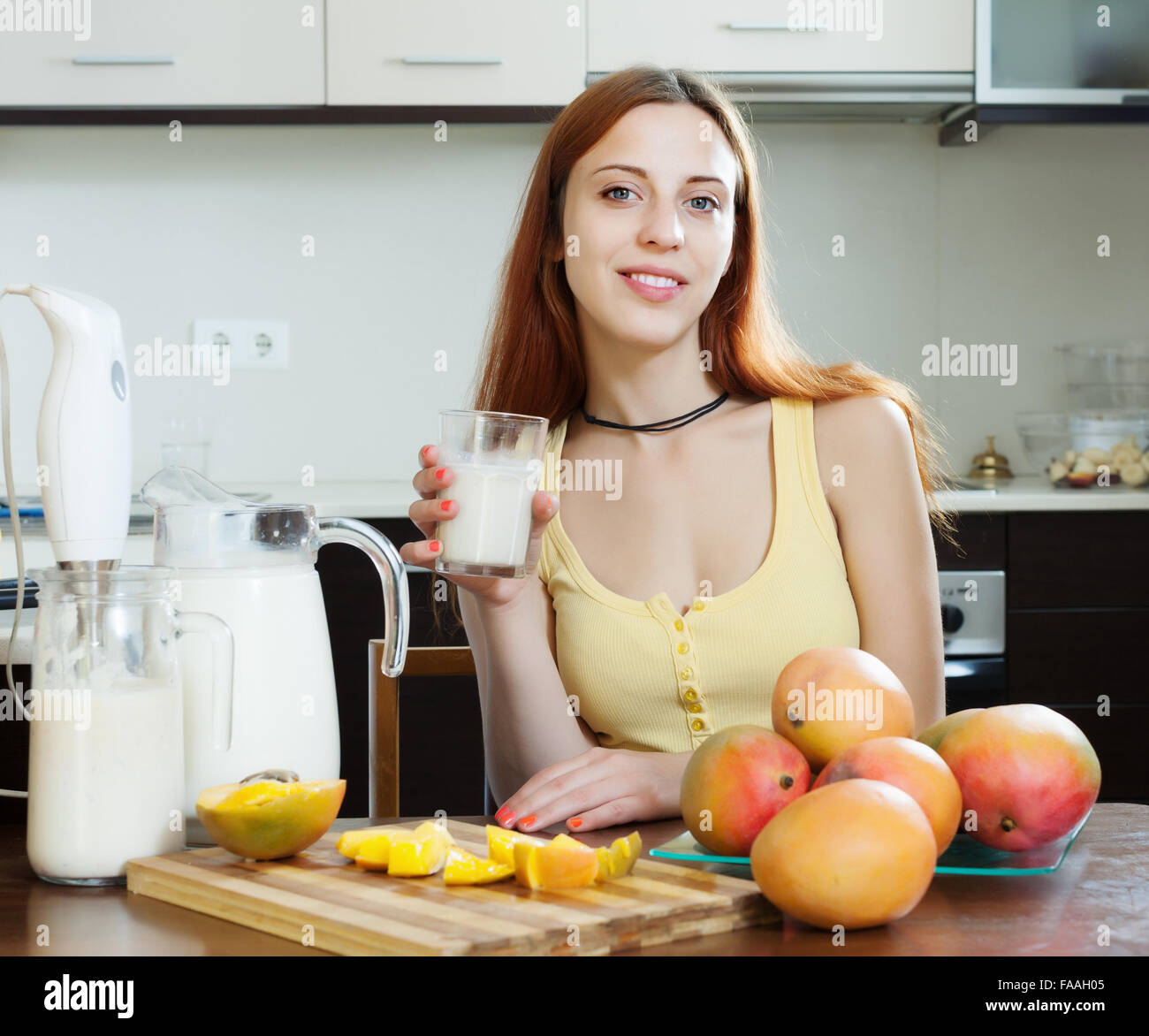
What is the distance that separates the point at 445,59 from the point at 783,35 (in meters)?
0.62

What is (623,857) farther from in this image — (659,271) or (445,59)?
(445,59)

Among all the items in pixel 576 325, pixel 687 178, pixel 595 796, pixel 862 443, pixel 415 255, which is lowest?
pixel 595 796

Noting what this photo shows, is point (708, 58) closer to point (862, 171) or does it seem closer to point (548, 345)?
point (862, 171)

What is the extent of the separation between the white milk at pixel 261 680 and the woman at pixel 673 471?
0.98 feet

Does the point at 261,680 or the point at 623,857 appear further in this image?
the point at 261,680

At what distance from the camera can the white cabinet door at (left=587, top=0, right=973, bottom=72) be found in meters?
2.39

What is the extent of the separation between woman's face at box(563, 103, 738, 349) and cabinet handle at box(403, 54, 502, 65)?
1144mm

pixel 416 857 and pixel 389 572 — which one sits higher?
pixel 389 572

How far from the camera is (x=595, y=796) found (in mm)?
883

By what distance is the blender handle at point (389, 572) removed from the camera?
86cm

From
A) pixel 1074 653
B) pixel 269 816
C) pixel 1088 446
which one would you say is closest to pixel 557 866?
pixel 269 816

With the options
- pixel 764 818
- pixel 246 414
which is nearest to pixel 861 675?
pixel 764 818

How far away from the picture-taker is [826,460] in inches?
54.1

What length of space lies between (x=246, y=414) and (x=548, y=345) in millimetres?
1389
